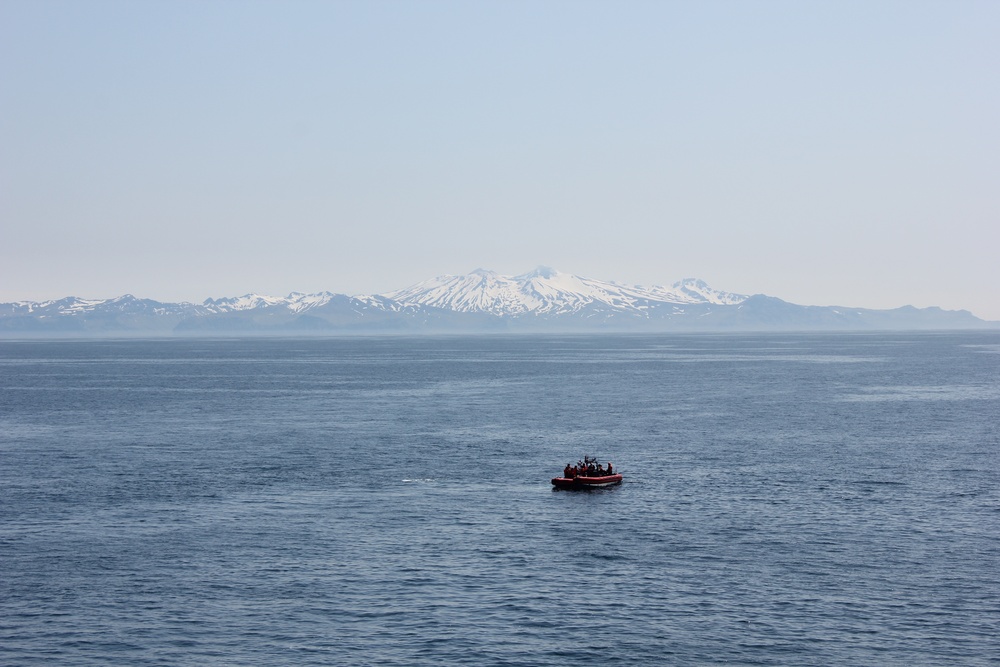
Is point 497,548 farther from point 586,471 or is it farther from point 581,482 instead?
point 586,471

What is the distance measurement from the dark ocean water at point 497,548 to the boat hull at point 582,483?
1384 mm

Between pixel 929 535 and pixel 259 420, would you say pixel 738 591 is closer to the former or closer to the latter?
pixel 929 535

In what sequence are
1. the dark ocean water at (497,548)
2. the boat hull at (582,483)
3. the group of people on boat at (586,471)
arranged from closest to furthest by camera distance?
the dark ocean water at (497,548)
the boat hull at (582,483)
the group of people on boat at (586,471)

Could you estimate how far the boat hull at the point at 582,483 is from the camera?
86812mm

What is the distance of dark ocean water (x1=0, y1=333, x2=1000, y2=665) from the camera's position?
165 ft

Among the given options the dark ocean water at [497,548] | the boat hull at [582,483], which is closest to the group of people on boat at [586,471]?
the boat hull at [582,483]

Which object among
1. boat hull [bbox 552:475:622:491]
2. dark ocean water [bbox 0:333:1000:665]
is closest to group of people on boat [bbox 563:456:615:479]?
boat hull [bbox 552:475:622:491]

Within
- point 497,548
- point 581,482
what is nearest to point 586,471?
point 581,482

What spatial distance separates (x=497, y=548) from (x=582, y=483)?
2162cm

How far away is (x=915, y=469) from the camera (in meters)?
94.8

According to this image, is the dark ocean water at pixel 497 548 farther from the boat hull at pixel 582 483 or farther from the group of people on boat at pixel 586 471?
the group of people on boat at pixel 586 471

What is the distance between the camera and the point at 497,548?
6638 cm

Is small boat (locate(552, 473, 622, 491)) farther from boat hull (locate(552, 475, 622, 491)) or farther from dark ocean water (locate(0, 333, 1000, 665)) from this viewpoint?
dark ocean water (locate(0, 333, 1000, 665))

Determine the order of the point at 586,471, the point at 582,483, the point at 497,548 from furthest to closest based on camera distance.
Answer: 1. the point at 586,471
2. the point at 582,483
3. the point at 497,548
